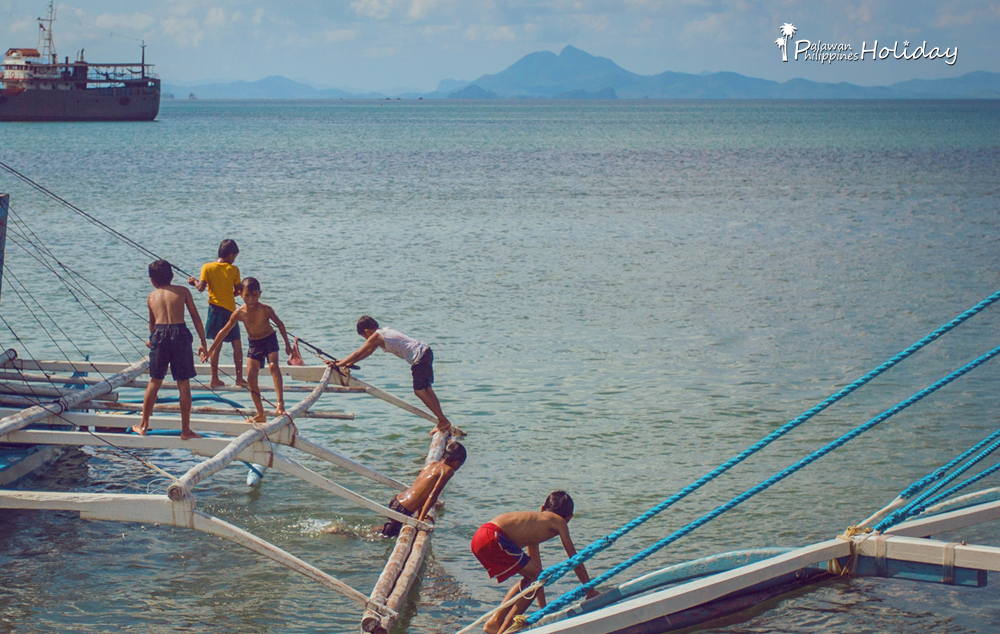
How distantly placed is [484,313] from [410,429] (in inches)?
280

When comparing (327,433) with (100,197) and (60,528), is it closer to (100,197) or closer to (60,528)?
(60,528)

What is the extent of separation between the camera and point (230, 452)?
25.8 ft

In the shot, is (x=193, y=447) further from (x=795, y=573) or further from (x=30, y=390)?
(x=795, y=573)

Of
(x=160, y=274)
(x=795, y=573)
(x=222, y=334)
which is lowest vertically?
(x=795, y=573)

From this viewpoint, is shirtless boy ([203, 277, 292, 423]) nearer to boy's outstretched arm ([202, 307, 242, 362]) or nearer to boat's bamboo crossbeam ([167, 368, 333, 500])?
boy's outstretched arm ([202, 307, 242, 362])

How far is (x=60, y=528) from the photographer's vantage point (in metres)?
9.68

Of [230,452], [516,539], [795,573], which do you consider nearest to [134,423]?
[230,452]

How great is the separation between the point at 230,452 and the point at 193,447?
0.79 m

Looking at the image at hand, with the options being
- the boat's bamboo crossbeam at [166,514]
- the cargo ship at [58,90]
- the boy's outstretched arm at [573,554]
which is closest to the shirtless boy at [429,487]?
the boy's outstretched arm at [573,554]

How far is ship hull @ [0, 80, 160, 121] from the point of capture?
353 feet

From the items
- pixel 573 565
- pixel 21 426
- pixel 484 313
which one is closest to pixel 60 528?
pixel 21 426

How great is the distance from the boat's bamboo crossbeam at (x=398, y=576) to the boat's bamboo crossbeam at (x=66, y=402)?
351 centimetres

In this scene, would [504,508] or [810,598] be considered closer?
[810,598]

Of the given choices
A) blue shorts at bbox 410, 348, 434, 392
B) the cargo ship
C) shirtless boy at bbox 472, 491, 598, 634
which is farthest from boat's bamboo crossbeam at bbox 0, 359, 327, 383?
the cargo ship
